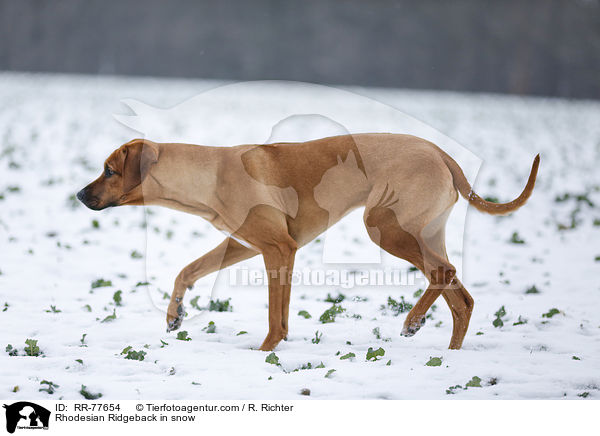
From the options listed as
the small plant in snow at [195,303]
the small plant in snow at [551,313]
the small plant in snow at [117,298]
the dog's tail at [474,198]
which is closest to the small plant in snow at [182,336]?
the small plant in snow at [195,303]

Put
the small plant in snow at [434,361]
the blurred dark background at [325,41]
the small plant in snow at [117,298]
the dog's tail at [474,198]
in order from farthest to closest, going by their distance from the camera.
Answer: the blurred dark background at [325,41]
the small plant in snow at [117,298]
the dog's tail at [474,198]
the small plant in snow at [434,361]

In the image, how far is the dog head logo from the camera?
2.62 metres

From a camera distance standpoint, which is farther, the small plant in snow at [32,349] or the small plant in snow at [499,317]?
the small plant in snow at [499,317]

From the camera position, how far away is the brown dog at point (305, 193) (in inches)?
141

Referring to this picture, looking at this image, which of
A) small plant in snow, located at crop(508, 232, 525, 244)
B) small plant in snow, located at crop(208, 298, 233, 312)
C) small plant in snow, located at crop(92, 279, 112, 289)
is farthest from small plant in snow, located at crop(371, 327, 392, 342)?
small plant in snow, located at crop(508, 232, 525, 244)

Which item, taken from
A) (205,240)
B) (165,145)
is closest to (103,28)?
(205,240)

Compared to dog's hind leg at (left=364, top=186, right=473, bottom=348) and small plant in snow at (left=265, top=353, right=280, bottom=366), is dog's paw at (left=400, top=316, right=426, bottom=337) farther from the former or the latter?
small plant in snow at (left=265, top=353, right=280, bottom=366)

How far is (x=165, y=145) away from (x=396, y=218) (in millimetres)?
1462

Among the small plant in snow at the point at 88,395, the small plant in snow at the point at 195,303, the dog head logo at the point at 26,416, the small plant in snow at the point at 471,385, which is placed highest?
the small plant in snow at the point at 195,303

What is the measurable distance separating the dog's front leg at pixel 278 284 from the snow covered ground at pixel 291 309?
11 cm

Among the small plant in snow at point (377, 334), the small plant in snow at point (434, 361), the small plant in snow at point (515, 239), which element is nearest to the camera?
the small plant in snow at point (434, 361)

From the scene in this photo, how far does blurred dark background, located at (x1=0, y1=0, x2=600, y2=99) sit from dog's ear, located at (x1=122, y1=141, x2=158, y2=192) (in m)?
30.7

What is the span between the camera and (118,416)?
2.71m

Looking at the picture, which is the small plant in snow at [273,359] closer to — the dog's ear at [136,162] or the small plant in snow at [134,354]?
the small plant in snow at [134,354]
